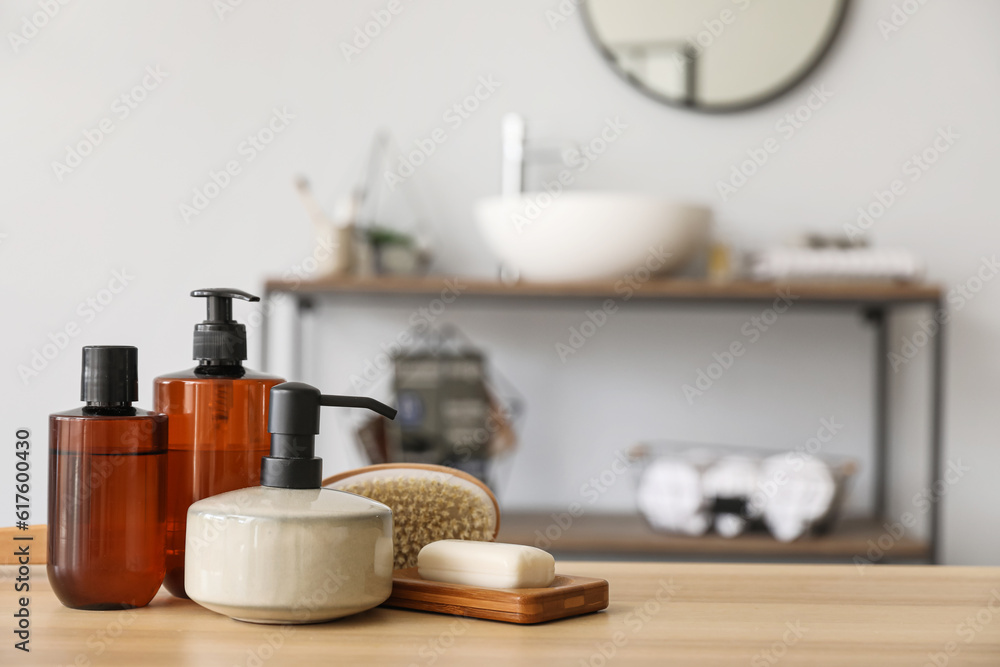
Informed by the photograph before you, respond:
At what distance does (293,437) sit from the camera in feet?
1.52

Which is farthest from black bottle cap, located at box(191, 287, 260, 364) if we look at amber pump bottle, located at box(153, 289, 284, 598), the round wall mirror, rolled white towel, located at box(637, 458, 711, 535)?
the round wall mirror

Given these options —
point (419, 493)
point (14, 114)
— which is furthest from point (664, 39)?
point (419, 493)

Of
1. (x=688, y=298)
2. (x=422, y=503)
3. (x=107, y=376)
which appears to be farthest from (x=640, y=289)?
(x=107, y=376)

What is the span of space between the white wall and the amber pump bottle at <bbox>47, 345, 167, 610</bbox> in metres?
1.29

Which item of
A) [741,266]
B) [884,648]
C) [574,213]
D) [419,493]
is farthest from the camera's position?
[741,266]

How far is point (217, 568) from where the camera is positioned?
44 centimetres

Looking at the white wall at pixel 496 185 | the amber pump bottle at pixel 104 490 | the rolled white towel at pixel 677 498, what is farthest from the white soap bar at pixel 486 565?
the white wall at pixel 496 185

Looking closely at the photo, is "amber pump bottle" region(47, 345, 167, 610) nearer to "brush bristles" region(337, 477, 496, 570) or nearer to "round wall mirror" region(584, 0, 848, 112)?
"brush bristles" region(337, 477, 496, 570)

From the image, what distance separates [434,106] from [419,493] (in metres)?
1.36

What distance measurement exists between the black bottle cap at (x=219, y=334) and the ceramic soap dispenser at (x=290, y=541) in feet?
0.25

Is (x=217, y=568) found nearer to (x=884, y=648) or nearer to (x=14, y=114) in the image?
(x=884, y=648)

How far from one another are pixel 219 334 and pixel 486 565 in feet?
0.65

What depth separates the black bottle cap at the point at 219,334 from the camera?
1.71ft

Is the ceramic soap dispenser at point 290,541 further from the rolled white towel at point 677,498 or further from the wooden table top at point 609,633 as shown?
the rolled white towel at point 677,498
